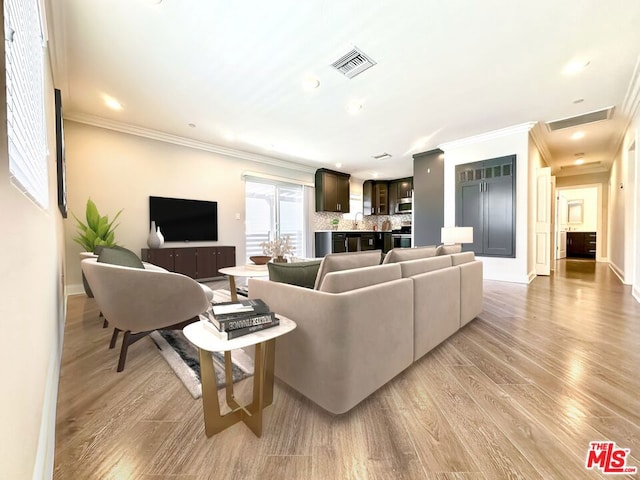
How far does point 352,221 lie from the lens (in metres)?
8.13

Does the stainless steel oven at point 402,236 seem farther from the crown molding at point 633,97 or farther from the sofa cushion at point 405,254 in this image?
the sofa cushion at point 405,254

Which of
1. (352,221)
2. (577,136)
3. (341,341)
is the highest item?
(577,136)

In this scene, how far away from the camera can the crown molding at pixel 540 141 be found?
442 cm

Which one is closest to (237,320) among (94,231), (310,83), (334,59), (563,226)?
(334,59)

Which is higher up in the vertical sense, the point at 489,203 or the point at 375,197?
the point at 375,197

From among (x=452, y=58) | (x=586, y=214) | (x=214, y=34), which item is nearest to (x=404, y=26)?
(x=452, y=58)

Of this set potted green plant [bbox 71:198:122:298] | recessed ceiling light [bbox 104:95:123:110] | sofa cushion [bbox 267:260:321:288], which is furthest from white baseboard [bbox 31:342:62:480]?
recessed ceiling light [bbox 104:95:123:110]

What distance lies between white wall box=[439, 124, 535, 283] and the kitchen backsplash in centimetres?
335

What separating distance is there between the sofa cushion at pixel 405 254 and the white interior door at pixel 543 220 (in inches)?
169

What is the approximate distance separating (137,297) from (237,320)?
1104mm

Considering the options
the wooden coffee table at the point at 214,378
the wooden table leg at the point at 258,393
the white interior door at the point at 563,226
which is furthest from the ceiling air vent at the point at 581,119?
the white interior door at the point at 563,226

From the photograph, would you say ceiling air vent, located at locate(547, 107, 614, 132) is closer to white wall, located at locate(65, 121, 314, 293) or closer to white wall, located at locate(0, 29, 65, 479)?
white wall, located at locate(65, 121, 314, 293)

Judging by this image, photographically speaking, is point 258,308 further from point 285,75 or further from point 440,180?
point 440,180

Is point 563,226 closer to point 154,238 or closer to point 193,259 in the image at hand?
point 193,259
